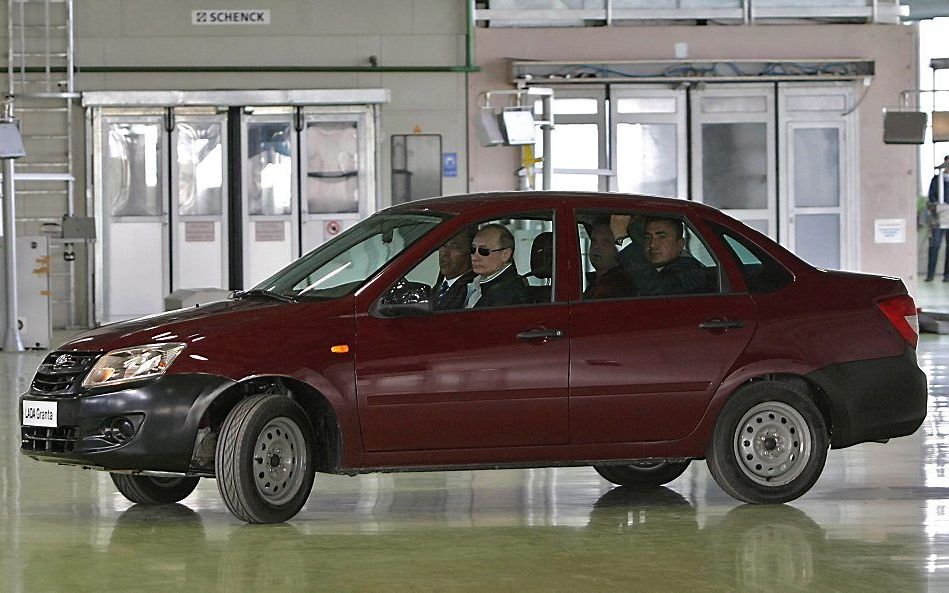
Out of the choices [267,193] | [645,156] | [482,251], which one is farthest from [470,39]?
[482,251]

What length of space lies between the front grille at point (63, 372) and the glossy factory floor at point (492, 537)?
0.63 m

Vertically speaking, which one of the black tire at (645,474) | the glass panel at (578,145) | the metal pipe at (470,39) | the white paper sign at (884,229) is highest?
the metal pipe at (470,39)

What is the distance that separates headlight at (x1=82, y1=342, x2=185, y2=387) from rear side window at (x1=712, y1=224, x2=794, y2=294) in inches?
106

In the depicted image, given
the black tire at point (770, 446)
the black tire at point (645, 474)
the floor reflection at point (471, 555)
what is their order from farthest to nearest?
1. the black tire at point (645, 474)
2. the black tire at point (770, 446)
3. the floor reflection at point (471, 555)

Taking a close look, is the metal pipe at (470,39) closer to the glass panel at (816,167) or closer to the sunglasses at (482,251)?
the glass panel at (816,167)

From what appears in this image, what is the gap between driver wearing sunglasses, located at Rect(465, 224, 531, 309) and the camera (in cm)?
726

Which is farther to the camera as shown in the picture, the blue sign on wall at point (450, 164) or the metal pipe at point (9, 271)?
the blue sign on wall at point (450, 164)

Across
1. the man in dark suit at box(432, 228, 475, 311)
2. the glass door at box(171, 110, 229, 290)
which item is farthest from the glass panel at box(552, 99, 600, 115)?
the man in dark suit at box(432, 228, 475, 311)

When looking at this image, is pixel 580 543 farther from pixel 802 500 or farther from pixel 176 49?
pixel 176 49

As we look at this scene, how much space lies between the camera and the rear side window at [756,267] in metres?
7.61

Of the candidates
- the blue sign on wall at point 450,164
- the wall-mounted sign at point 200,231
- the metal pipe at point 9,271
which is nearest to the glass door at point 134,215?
the wall-mounted sign at point 200,231

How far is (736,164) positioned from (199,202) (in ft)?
26.3

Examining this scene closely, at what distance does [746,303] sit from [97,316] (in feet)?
56.0

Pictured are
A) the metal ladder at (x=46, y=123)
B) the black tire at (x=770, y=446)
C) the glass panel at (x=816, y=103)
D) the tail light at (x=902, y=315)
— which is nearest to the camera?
the black tire at (x=770, y=446)
